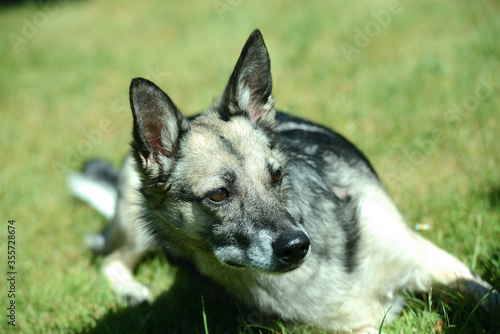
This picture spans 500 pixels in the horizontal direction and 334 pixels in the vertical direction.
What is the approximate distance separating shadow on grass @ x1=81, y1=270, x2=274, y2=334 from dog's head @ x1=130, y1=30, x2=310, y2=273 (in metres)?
0.40

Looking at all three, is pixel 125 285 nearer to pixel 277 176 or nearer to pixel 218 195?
pixel 218 195

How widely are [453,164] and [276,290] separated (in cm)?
266

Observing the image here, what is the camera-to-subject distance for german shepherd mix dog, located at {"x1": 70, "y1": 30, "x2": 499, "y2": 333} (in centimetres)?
264

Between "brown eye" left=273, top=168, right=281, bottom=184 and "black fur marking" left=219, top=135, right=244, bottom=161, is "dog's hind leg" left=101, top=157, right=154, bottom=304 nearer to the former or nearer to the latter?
"black fur marking" left=219, top=135, right=244, bottom=161

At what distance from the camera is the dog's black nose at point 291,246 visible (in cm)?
243

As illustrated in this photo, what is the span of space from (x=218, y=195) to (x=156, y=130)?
59 centimetres

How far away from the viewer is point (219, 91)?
7.49 m

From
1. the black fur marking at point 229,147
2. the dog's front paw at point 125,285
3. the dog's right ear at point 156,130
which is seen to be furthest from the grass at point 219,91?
the black fur marking at point 229,147

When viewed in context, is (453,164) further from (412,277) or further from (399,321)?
(399,321)

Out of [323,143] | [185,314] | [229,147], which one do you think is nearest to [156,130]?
[229,147]

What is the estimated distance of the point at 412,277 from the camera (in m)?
3.11

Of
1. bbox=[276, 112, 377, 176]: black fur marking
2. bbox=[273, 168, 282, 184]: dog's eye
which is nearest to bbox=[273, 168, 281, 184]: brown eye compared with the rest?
bbox=[273, 168, 282, 184]: dog's eye

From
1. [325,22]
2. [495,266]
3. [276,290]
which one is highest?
[325,22]

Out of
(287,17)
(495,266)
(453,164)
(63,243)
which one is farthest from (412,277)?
(287,17)
